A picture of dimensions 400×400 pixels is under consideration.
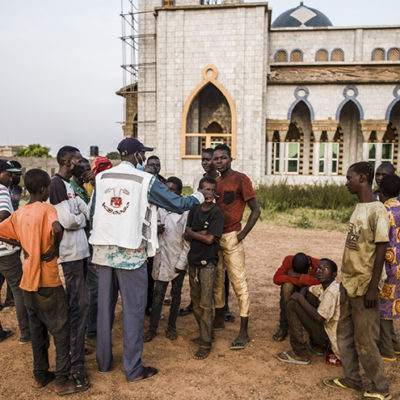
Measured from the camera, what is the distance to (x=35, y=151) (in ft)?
119

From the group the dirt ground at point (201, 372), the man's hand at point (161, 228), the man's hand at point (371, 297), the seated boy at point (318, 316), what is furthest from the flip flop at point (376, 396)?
the man's hand at point (161, 228)

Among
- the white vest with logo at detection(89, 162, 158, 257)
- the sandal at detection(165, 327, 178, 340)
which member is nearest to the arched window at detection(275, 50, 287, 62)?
the sandal at detection(165, 327, 178, 340)

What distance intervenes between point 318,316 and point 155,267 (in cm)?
171

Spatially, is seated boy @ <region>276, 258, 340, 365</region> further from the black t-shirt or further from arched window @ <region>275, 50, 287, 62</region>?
arched window @ <region>275, 50, 287, 62</region>

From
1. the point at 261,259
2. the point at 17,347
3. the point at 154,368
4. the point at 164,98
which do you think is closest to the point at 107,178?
the point at 154,368

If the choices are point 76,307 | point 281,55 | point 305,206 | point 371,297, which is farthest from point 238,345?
point 281,55

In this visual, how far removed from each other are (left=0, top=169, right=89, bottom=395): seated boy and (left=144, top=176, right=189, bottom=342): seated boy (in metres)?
1.16

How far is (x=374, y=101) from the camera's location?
17.2 m

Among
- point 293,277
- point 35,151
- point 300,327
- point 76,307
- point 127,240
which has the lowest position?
point 300,327

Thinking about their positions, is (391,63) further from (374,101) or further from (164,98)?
(164,98)

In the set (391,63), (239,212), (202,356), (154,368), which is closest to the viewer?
(154,368)

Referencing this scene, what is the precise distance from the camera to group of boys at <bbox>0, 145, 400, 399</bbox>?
2.92 metres

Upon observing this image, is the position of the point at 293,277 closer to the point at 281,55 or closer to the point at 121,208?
the point at 121,208

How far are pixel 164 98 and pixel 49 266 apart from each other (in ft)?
51.7
